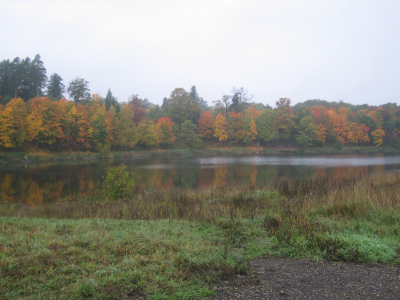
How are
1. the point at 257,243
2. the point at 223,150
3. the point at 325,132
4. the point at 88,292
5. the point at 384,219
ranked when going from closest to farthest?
the point at 88,292 → the point at 257,243 → the point at 384,219 → the point at 223,150 → the point at 325,132

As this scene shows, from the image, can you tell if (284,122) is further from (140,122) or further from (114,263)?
(114,263)

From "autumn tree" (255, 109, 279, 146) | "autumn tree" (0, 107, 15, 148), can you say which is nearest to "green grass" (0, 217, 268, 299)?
"autumn tree" (0, 107, 15, 148)

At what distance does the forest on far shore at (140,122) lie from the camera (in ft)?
148

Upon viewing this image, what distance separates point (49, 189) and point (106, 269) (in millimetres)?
19162

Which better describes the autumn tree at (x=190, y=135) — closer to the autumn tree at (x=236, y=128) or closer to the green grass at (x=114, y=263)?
the autumn tree at (x=236, y=128)

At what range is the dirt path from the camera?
3.61 m

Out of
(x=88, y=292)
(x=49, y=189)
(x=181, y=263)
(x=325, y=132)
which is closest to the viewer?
(x=88, y=292)

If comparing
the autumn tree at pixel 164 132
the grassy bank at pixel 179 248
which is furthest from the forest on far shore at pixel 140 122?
the grassy bank at pixel 179 248

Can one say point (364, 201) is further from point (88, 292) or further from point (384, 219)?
point (88, 292)

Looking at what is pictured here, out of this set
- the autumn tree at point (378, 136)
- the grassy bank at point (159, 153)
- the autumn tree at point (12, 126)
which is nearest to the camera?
the autumn tree at point (12, 126)

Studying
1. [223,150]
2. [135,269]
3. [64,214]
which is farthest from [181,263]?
[223,150]

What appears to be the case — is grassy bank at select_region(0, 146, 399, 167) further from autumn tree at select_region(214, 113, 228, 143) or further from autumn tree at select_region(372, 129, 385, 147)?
autumn tree at select_region(214, 113, 228, 143)

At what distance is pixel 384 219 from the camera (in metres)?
7.31

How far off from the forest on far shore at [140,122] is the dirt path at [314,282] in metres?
45.3
